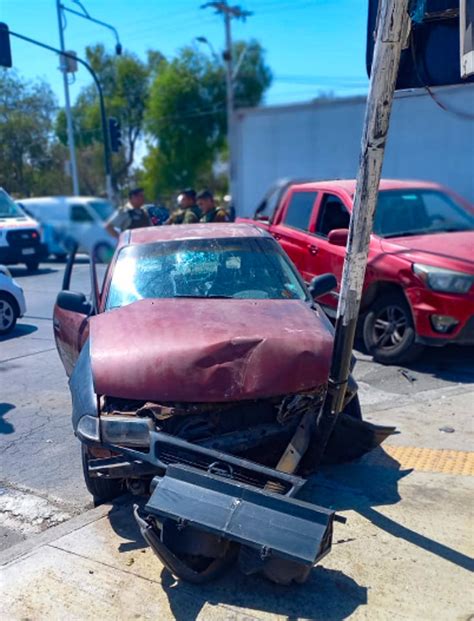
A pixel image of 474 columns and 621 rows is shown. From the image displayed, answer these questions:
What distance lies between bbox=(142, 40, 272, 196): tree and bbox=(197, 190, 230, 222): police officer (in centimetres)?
30

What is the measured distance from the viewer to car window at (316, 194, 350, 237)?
7.70 metres

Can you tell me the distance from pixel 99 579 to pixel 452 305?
14.2ft

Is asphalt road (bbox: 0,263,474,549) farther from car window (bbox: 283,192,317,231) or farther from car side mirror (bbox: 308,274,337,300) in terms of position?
car window (bbox: 283,192,317,231)

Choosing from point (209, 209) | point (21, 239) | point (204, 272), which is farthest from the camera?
point (21, 239)

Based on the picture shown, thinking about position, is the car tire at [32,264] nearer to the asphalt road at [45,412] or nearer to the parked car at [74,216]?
the asphalt road at [45,412]

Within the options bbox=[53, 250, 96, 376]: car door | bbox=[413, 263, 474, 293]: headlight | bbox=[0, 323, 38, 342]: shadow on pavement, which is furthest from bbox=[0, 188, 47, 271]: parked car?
bbox=[413, 263, 474, 293]: headlight

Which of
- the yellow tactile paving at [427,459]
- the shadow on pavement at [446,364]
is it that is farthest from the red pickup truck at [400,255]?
the yellow tactile paving at [427,459]

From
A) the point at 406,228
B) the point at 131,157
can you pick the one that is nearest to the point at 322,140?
the point at 406,228

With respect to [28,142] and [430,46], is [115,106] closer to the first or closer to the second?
[28,142]

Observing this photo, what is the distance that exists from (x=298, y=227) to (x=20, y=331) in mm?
4405

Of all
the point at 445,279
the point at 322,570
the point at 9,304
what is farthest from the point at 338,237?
the point at 9,304

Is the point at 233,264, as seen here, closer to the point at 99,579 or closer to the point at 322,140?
the point at 99,579

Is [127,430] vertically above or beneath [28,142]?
beneath

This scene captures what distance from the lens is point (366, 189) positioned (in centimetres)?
364
